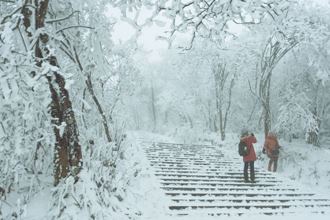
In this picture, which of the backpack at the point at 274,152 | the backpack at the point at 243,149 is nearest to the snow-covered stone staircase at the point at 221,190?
the backpack at the point at 243,149

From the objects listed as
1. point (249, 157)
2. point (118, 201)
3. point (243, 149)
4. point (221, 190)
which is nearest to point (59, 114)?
point (118, 201)

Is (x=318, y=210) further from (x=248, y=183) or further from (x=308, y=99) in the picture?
(x=308, y=99)

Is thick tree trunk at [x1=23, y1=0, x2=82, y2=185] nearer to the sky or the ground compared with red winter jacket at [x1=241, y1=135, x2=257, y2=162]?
nearer to the sky

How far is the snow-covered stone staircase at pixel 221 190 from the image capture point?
25.6 feet

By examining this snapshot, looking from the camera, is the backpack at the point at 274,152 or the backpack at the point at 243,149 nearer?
A: the backpack at the point at 243,149

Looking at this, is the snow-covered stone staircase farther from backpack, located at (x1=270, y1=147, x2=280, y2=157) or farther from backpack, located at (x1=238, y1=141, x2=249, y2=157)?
backpack, located at (x1=270, y1=147, x2=280, y2=157)

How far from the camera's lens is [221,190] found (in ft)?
30.3

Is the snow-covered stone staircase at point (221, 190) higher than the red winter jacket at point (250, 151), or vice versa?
the red winter jacket at point (250, 151)

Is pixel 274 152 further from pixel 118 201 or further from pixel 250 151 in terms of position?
pixel 118 201

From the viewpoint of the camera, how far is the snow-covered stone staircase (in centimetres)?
782

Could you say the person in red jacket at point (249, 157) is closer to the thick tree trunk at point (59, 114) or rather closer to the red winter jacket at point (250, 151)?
the red winter jacket at point (250, 151)

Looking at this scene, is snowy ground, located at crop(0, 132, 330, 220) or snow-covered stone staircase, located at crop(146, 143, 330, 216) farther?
snow-covered stone staircase, located at crop(146, 143, 330, 216)

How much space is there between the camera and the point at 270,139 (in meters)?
14.1

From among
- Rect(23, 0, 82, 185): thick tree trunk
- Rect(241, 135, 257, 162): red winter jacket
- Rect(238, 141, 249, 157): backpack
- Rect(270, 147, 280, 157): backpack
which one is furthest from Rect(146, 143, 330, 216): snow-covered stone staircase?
Rect(23, 0, 82, 185): thick tree trunk
